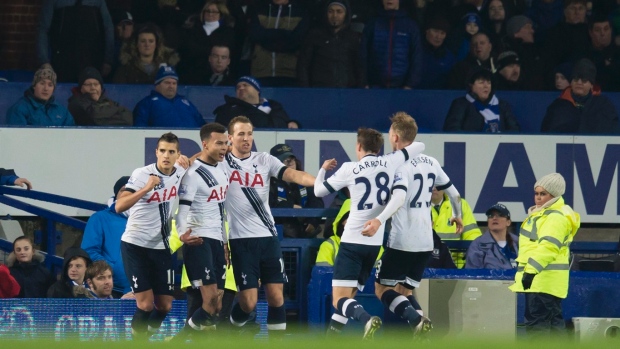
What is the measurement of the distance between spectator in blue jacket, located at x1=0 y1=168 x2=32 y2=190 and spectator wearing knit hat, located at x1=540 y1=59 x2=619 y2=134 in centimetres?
598

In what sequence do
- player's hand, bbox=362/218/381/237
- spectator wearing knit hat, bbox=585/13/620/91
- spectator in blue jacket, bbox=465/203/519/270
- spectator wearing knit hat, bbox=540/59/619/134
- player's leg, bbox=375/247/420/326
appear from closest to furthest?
player's hand, bbox=362/218/381/237 < player's leg, bbox=375/247/420/326 < spectator in blue jacket, bbox=465/203/519/270 < spectator wearing knit hat, bbox=540/59/619/134 < spectator wearing knit hat, bbox=585/13/620/91

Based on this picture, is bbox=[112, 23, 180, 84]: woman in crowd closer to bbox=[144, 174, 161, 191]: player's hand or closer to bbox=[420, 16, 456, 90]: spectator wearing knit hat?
bbox=[420, 16, 456, 90]: spectator wearing knit hat

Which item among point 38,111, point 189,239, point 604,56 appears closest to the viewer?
point 189,239

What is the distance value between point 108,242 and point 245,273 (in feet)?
6.99

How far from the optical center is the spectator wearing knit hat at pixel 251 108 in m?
14.9

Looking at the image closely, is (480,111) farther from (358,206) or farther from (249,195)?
(249,195)

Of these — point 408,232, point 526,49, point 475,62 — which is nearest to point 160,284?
point 408,232

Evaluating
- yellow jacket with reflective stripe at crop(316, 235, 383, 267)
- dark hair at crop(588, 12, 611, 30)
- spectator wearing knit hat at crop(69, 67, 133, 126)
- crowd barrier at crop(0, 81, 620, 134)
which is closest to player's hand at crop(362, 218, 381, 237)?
yellow jacket with reflective stripe at crop(316, 235, 383, 267)

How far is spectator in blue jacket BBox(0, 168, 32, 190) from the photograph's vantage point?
45.1 feet

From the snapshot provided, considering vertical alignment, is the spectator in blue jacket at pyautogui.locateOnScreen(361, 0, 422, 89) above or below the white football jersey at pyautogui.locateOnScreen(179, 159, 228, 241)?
above

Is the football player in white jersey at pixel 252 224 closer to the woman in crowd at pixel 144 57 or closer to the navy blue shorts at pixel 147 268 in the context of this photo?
the navy blue shorts at pixel 147 268

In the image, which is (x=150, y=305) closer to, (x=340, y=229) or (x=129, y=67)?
(x=340, y=229)

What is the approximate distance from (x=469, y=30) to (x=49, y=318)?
24.0 feet

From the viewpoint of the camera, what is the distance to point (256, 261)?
37.7ft
